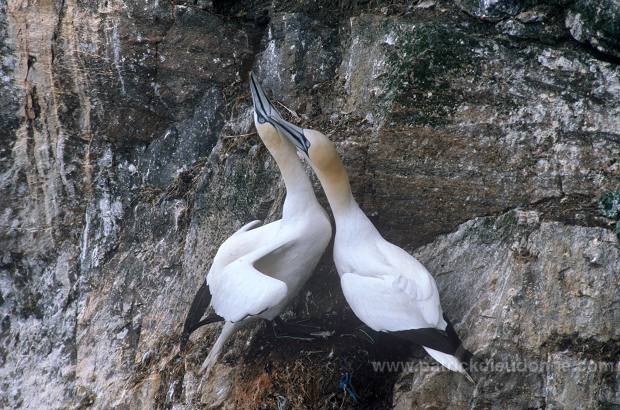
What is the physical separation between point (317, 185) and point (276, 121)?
63cm

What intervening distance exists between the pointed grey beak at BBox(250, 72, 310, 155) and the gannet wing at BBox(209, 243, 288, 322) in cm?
52

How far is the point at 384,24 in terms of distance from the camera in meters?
4.38

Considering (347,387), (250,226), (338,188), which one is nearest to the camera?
(347,387)

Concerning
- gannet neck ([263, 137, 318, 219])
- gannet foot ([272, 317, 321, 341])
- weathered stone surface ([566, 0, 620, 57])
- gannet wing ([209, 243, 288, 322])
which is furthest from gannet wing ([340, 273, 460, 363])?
weathered stone surface ([566, 0, 620, 57])

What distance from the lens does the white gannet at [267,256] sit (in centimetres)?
356

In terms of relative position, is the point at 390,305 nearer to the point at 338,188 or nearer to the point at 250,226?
the point at 338,188

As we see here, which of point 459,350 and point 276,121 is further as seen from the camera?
point 276,121

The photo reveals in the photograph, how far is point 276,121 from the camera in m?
3.85

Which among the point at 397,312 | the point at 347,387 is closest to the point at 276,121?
the point at 397,312

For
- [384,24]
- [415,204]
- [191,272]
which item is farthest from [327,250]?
[384,24]

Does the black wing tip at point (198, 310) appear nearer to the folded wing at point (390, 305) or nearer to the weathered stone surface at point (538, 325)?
the folded wing at point (390, 305)

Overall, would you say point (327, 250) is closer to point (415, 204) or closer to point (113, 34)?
point (415, 204)

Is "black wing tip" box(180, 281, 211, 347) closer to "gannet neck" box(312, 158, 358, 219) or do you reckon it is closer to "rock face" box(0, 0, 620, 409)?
"rock face" box(0, 0, 620, 409)

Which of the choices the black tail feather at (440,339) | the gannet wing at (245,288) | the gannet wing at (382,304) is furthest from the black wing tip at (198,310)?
the black tail feather at (440,339)
